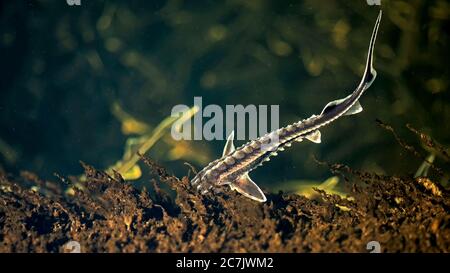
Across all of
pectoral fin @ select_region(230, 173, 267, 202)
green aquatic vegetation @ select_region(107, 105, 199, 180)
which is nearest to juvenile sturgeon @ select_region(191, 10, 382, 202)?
pectoral fin @ select_region(230, 173, 267, 202)

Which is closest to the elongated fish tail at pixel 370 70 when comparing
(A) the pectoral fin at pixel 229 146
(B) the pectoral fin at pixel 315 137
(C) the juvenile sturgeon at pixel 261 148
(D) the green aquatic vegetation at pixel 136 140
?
(C) the juvenile sturgeon at pixel 261 148

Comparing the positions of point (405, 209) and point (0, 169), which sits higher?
point (0, 169)

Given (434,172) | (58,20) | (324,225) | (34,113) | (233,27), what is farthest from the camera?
(34,113)

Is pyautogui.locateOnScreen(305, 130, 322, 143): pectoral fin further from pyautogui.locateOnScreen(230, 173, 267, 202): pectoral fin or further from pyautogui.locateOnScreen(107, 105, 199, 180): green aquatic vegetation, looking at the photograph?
pyautogui.locateOnScreen(107, 105, 199, 180): green aquatic vegetation

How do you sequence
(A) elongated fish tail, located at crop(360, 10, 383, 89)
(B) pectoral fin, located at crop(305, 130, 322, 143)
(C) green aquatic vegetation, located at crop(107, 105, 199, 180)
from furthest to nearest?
(C) green aquatic vegetation, located at crop(107, 105, 199, 180) < (B) pectoral fin, located at crop(305, 130, 322, 143) < (A) elongated fish tail, located at crop(360, 10, 383, 89)

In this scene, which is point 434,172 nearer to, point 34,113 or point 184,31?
point 184,31

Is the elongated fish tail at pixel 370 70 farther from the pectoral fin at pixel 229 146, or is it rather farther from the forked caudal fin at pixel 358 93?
the pectoral fin at pixel 229 146

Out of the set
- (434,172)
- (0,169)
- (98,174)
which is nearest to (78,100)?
(98,174)

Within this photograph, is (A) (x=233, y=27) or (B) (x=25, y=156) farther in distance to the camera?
(B) (x=25, y=156)

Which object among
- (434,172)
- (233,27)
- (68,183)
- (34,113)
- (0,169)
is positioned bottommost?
(434,172)
